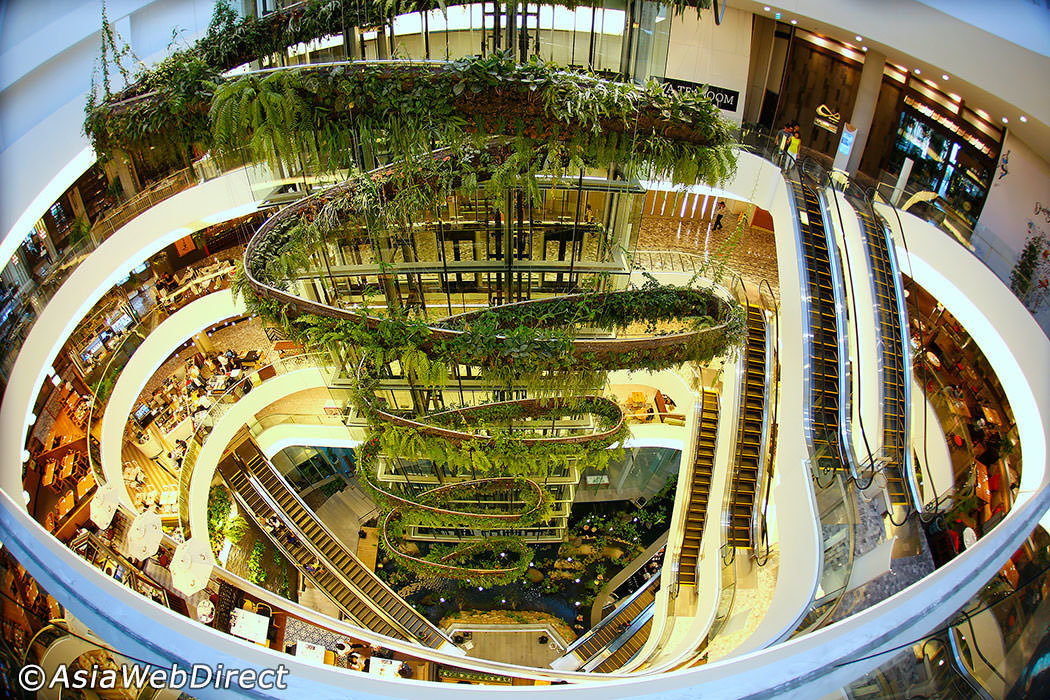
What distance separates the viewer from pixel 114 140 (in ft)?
28.0

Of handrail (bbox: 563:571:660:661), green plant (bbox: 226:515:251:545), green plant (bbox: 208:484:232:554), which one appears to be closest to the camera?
green plant (bbox: 208:484:232:554)

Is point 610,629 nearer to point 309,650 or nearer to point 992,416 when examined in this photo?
point 309,650

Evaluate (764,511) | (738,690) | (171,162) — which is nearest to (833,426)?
(764,511)

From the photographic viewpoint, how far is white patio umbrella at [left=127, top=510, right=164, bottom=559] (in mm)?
11031

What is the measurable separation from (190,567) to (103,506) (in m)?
2.17

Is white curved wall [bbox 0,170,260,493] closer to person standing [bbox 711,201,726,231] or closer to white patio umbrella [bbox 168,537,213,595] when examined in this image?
white patio umbrella [bbox 168,537,213,595]

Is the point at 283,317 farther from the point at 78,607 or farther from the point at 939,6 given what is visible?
the point at 939,6

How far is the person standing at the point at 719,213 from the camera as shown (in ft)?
57.3

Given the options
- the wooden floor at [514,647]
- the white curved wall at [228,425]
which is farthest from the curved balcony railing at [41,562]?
the wooden floor at [514,647]

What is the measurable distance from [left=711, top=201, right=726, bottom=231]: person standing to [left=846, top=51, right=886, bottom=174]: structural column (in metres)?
3.62

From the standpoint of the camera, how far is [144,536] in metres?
11.2

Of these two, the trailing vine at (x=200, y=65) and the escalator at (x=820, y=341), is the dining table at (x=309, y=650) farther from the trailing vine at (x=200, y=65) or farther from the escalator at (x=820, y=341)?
the escalator at (x=820, y=341)

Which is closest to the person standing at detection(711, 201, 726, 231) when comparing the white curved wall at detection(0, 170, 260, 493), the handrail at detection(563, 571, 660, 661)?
the handrail at detection(563, 571, 660, 661)

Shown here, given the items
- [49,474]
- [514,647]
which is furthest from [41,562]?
[514,647]
